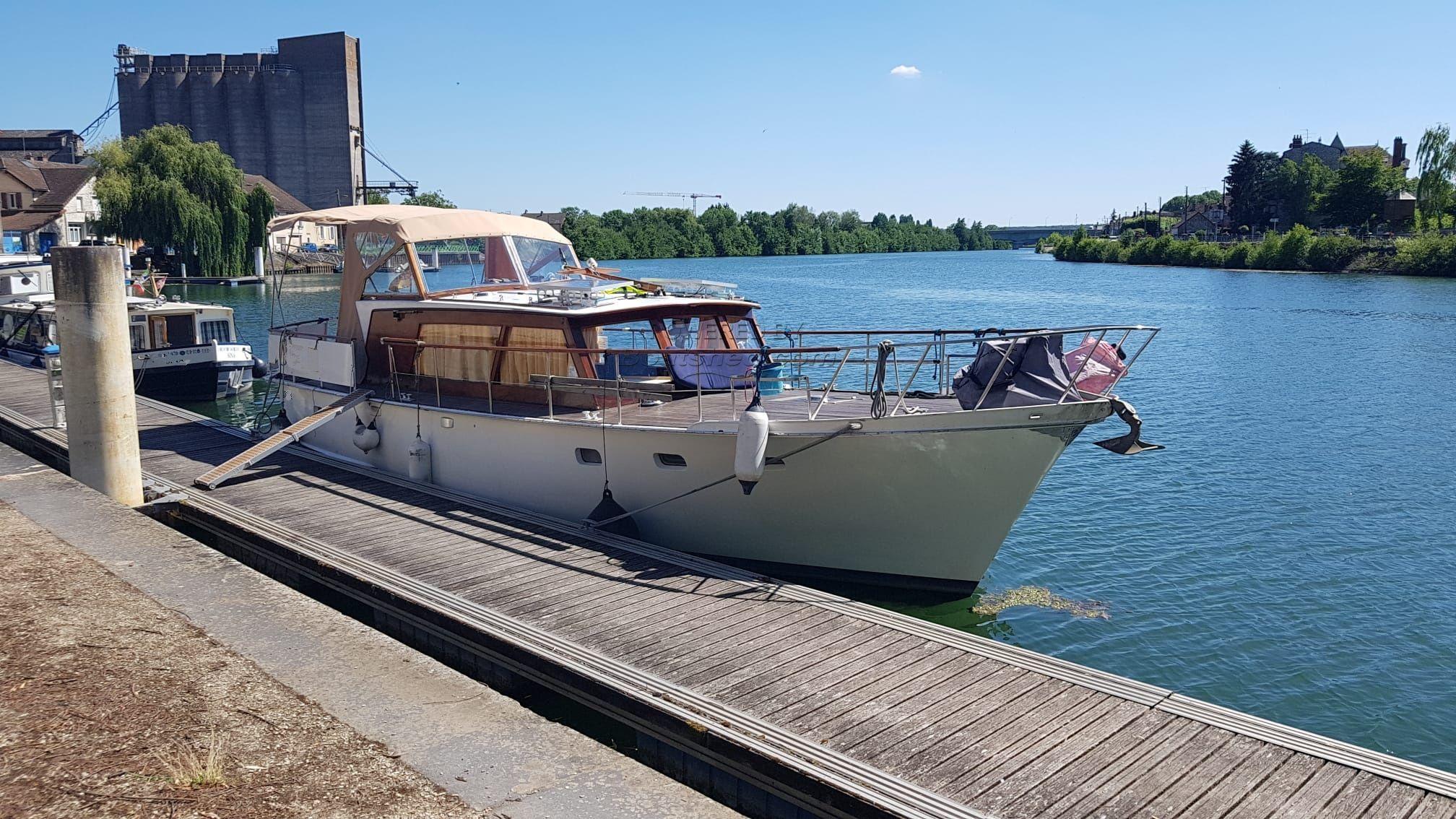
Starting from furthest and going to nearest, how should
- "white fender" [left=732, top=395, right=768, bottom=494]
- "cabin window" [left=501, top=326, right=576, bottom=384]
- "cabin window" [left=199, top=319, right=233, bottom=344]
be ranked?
"cabin window" [left=199, top=319, right=233, bottom=344], "cabin window" [left=501, top=326, right=576, bottom=384], "white fender" [left=732, top=395, right=768, bottom=494]

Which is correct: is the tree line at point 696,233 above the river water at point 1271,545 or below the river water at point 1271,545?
above

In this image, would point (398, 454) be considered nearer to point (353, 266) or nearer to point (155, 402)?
point (353, 266)

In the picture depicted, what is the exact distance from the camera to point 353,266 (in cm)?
1505

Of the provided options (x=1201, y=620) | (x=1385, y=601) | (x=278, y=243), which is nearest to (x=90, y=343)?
(x=278, y=243)

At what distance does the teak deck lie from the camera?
20.9ft

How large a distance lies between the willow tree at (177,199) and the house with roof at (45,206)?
1054 cm

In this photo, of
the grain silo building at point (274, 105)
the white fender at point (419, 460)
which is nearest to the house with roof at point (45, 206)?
the grain silo building at point (274, 105)

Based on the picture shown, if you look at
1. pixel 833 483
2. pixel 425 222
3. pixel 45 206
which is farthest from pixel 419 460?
pixel 45 206

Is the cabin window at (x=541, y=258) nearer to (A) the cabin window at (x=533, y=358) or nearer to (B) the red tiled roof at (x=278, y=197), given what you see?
(A) the cabin window at (x=533, y=358)

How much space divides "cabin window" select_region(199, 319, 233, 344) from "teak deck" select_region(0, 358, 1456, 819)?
60.0 feet

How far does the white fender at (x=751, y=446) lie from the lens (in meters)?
9.88

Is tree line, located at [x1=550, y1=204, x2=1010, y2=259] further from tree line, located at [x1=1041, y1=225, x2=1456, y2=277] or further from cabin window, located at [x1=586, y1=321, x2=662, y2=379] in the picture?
cabin window, located at [x1=586, y1=321, x2=662, y2=379]

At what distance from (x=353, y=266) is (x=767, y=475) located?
7.69 meters

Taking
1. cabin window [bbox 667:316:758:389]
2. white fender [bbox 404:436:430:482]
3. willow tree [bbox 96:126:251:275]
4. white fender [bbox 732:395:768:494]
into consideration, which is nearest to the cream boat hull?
white fender [bbox 732:395:768:494]
